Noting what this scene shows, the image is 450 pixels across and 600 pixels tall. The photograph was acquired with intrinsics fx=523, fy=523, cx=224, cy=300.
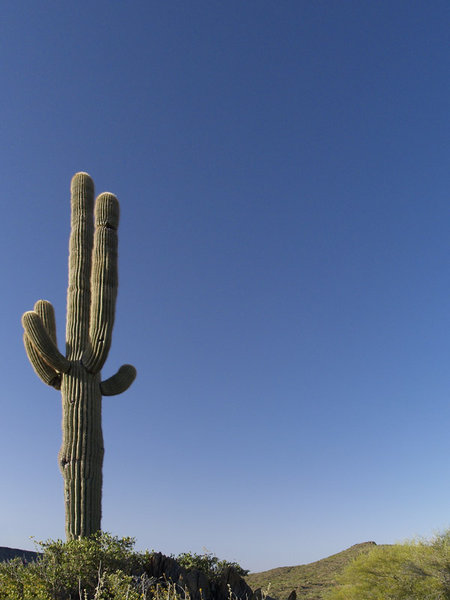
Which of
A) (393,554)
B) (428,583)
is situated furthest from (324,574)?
(428,583)

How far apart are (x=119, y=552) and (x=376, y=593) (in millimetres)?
6894

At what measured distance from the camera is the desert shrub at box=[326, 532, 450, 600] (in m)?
12.1

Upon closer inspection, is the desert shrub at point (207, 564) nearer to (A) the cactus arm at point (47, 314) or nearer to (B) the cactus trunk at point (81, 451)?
(B) the cactus trunk at point (81, 451)

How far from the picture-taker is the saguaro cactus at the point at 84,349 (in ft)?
35.9

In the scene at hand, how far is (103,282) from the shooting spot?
12.7 meters

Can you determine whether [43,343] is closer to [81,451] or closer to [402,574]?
[81,451]

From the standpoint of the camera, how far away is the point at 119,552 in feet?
30.6

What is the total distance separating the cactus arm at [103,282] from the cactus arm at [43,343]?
52cm

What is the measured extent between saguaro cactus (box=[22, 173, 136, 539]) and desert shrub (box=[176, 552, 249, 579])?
6.38ft

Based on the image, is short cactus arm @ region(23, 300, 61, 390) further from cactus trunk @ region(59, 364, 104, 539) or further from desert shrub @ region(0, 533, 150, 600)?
desert shrub @ region(0, 533, 150, 600)

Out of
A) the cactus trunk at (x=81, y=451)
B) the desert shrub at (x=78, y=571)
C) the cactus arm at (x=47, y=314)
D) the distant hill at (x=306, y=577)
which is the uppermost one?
the cactus arm at (x=47, y=314)

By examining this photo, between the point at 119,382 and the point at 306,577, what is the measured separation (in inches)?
554

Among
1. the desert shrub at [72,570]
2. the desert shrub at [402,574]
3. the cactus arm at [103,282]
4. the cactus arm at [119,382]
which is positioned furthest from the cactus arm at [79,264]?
the desert shrub at [402,574]

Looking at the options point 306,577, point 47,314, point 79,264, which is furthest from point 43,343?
point 306,577
